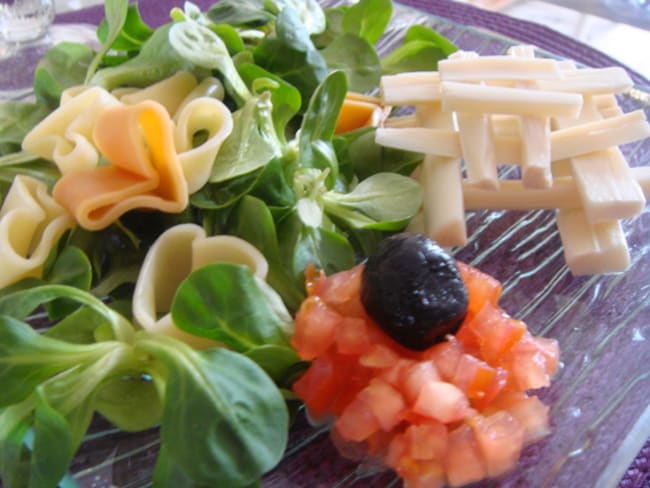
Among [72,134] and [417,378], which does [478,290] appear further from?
[72,134]

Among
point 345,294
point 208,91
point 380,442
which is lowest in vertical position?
point 380,442

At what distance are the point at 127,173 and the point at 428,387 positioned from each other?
584mm

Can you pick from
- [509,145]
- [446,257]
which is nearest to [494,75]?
[509,145]

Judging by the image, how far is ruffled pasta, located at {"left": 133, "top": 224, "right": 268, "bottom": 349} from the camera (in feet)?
3.42

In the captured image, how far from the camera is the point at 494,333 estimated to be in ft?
3.29

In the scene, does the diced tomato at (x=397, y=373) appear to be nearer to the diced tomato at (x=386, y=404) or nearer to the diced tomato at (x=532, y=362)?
the diced tomato at (x=386, y=404)

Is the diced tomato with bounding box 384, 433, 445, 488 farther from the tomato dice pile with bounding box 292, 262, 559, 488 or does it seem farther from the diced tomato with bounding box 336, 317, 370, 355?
the diced tomato with bounding box 336, 317, 370, 355

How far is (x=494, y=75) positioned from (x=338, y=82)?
290 mm

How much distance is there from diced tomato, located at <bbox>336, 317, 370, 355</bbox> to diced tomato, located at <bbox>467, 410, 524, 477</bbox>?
0.17 metres

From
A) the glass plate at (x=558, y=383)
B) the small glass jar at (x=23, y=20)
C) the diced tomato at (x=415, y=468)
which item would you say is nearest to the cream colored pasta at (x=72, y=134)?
the glass plate at (x=558, y=383)

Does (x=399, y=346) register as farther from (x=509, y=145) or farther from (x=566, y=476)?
(x=509, y=145)

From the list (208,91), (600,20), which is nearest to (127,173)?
(208,91)

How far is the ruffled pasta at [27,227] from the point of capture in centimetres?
117

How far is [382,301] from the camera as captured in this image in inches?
38.6
